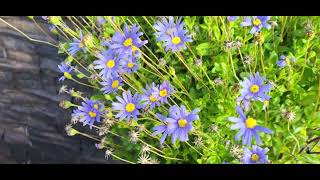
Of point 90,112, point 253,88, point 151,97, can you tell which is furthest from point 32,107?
point 253,88

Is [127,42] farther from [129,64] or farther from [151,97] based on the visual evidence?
[151,97]

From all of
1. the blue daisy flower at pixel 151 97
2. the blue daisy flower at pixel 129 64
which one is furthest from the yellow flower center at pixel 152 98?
the blue daisy flower at pixel 129 64

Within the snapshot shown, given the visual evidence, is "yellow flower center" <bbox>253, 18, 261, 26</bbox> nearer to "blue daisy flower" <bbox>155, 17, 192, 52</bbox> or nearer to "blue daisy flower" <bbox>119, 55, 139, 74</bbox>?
"blue daisy flower" <bbox>155, 17, 192, 52</bbox>

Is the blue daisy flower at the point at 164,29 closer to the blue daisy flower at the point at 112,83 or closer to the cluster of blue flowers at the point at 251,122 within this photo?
the blue daisy flower at the point at 112,83

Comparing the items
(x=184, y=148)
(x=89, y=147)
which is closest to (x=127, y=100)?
(x=184, y=148)

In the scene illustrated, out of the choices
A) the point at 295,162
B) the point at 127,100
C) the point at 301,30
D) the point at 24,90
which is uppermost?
the point at 24,90

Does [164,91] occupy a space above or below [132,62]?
below

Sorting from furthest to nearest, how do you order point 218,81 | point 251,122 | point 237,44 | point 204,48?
point 204,48 < point 218,81 < point 237,44 < point 251,122
